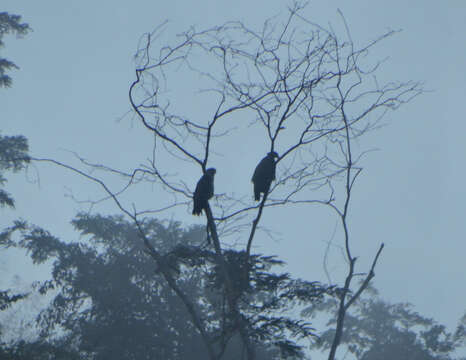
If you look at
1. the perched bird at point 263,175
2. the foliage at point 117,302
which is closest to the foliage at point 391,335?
the foliage at point 117,302

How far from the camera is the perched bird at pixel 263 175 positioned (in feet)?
24.2

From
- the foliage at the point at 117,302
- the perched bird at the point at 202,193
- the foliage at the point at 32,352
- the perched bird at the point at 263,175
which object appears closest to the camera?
the perched bird at the point at 202,193

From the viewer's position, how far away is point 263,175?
750 cm

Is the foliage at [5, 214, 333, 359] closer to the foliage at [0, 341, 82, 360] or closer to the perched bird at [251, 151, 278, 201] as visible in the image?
the foliage at [0, 341, 82, 360]

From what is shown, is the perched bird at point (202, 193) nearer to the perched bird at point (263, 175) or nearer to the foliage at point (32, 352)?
the perched bird at point (263, 175)

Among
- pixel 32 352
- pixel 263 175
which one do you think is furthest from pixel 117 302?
pixel 263 175

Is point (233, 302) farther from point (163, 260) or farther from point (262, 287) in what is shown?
point (163, 260)

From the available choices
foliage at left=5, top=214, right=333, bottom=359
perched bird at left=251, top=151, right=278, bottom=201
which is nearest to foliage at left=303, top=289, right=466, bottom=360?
foliage at left=5, top=214, right=333, bottom=359

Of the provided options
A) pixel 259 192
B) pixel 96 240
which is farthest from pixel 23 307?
pixel 259 192

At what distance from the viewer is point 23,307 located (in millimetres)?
88188

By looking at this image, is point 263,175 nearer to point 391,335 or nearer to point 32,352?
point 32,352

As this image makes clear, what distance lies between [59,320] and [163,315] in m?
5.04

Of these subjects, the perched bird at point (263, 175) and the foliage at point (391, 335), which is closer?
the perched bird at point (263, 175)

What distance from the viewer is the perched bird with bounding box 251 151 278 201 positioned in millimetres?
7371
